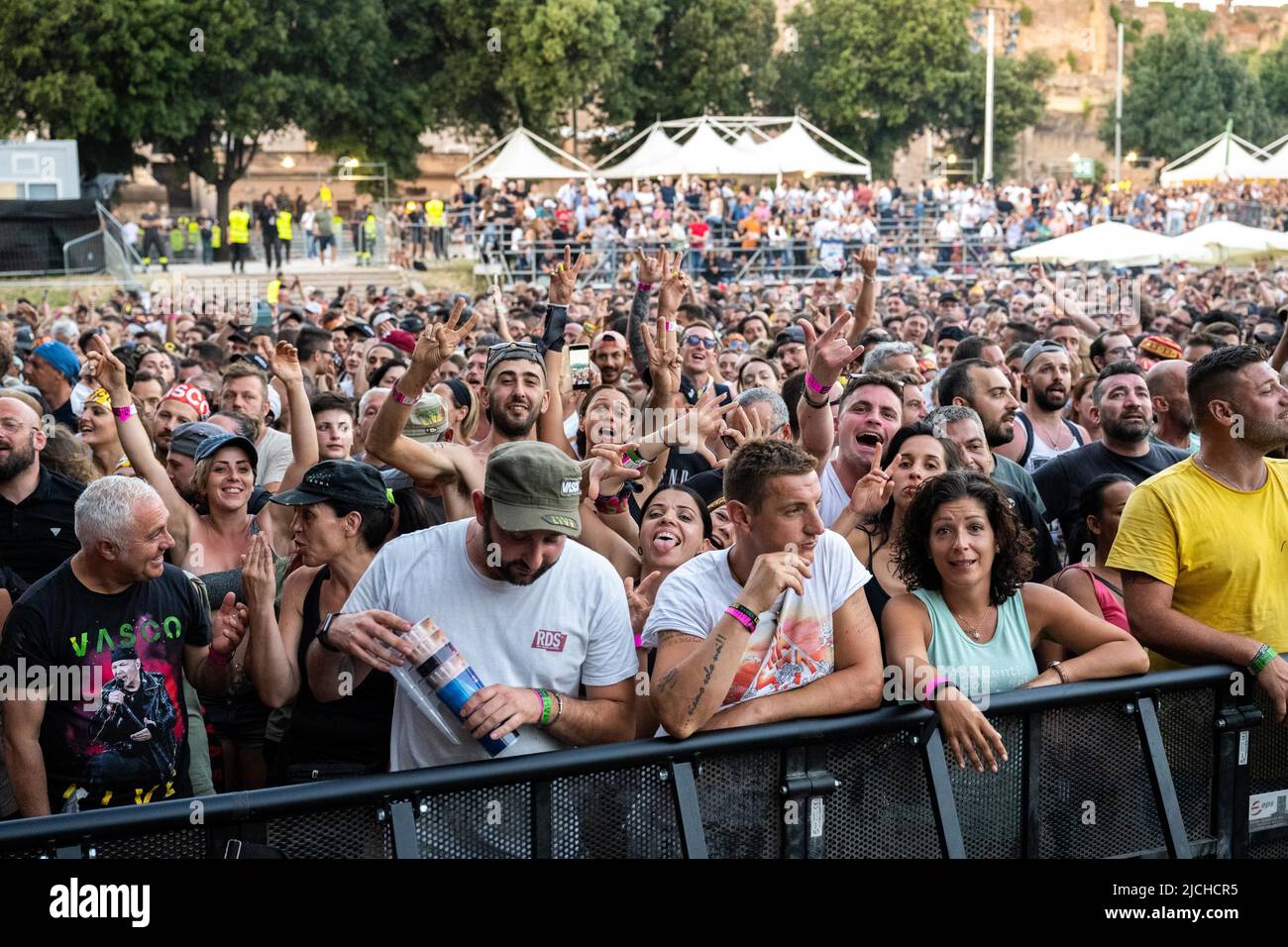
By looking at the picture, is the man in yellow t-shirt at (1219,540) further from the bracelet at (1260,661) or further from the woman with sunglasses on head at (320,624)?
the woman with sunglasses on head at (320,624)

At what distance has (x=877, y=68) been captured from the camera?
55.7 m

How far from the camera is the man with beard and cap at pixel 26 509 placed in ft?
18.9

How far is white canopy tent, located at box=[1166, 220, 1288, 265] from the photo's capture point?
26.0 m

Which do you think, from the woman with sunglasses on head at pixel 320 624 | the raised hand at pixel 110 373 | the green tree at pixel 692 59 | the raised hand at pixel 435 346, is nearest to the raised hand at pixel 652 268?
the raised hand at pixel 435 346

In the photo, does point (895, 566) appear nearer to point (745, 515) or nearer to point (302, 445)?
point (745, 515)

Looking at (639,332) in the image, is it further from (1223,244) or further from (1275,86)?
(1275,86)

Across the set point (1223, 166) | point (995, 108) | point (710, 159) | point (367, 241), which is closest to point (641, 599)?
point (367, 241)

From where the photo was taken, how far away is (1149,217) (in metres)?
38.8

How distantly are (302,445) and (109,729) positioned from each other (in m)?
2.30

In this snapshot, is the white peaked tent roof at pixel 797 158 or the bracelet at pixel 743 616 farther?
the white peaked tent roof at pixel 797 158

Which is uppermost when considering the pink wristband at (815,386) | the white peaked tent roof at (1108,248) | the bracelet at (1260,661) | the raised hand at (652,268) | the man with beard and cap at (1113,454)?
the white peaked tent roof at (1108,248)

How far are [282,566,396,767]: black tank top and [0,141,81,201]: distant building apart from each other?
2762 centimetres

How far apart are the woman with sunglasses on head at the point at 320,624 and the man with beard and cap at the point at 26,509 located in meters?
1.50
